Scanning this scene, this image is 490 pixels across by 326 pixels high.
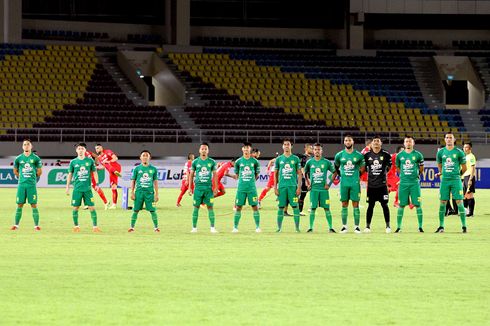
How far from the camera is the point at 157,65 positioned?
199 ft

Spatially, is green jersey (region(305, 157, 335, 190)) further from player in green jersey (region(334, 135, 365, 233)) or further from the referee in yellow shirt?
the referee in yellow shirt

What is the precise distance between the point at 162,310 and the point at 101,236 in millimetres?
10268

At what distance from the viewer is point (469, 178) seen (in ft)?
89.0

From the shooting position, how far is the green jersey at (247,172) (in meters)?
21.6

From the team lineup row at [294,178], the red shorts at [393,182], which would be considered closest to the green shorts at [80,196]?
the team lineup row at [294,178]

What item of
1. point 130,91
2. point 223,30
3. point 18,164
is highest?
point 223,30

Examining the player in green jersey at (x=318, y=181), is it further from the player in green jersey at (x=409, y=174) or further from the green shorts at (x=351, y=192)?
the player in green jersey at (x=409, y=174)

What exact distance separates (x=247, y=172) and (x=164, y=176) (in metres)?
26.6

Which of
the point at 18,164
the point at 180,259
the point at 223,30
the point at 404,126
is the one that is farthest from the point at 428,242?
Result: the point at 223,30

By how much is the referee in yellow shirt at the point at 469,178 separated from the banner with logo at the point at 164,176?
18.8m

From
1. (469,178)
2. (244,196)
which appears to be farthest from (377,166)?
(469,178)

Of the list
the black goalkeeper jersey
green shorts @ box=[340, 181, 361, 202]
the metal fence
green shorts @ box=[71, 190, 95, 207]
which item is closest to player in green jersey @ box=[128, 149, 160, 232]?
green shorts @ box=[71, 190, 95, 207]

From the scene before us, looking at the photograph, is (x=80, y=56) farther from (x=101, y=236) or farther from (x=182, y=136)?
(x=101, y=236)

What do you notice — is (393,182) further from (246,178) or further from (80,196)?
(80,196)
